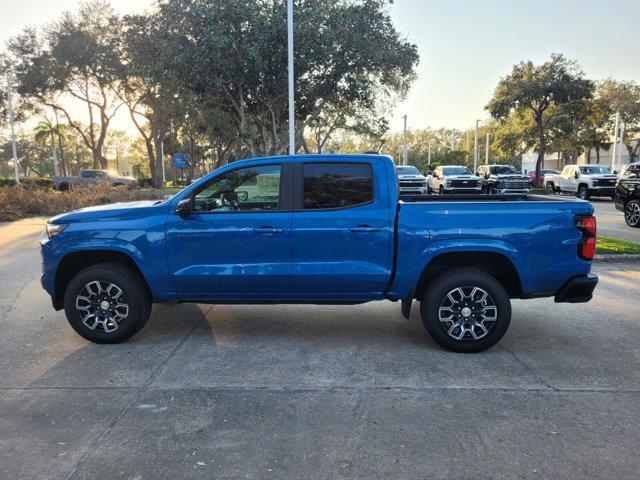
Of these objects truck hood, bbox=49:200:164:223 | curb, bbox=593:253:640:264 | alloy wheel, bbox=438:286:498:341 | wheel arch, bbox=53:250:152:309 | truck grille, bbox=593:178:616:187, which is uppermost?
truck grille, bbox=593:178:616:187

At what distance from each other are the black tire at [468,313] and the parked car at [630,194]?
11.2 m

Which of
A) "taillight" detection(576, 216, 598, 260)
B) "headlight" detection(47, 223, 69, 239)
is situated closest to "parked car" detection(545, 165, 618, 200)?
"taillight" detection(576, 216, 598, 260)

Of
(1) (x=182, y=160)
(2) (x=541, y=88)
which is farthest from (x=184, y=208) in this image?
(1) (x=182, y=160)

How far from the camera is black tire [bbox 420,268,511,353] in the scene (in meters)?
4.60

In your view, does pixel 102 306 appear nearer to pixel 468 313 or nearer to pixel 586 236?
pixel 468 313

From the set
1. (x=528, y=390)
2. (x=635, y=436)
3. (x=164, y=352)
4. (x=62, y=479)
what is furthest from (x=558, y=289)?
(x=62, y=479)

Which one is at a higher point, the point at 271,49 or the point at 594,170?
the point at 271,49

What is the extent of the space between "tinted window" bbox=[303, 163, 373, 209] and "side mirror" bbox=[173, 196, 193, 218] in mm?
1103

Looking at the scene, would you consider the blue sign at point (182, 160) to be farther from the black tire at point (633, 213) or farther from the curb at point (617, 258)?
the curb at point (617, 258)

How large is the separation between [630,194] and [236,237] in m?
12.9

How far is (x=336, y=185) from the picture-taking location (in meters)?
4.85

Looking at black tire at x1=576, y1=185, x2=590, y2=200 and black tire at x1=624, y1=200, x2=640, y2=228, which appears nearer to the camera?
black tire at x1=624, y1=200, x2=640, y2=228

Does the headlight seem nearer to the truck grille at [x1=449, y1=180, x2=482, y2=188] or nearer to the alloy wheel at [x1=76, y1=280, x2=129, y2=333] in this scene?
the alloy wheel at [x1=76, y1=280, x2=129, y2=333]

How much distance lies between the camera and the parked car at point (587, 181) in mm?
23312
